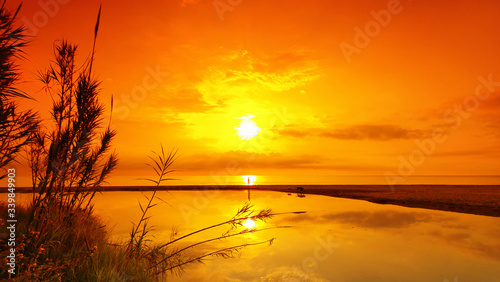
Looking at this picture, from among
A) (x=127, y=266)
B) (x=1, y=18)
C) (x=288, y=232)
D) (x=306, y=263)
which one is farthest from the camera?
(x=288, y=232)

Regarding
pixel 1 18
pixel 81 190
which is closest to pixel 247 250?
pixel 81 190

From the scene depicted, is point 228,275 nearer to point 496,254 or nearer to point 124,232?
point 124,232

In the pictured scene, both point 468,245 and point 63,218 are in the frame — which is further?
point 468,245

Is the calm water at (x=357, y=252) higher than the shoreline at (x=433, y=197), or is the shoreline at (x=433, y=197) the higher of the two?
the calm water at (x=357, y=252)

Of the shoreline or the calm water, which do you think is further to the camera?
the shoreline

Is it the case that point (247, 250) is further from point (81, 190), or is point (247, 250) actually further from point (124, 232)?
point (81, 190)

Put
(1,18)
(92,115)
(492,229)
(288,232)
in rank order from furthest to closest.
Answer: (492,229) < (288,232) < (92,115) < (1,18)

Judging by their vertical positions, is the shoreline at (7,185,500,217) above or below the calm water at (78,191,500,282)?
below

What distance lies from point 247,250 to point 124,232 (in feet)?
16.2

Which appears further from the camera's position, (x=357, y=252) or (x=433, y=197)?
(x=433, y=197)

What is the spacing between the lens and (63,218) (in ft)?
14.8

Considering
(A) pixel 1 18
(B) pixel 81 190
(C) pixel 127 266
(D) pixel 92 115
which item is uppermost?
(A) pixel 1 18

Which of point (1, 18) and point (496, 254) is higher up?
point (1, 18)

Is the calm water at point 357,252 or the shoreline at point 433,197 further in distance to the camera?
the shoreline at point 433,197
